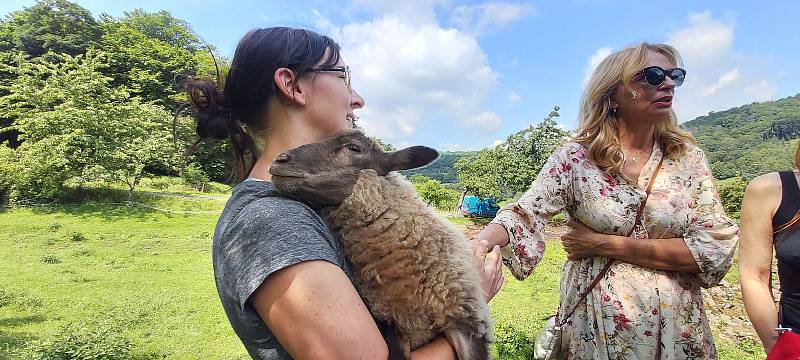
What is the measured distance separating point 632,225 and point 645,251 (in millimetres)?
186

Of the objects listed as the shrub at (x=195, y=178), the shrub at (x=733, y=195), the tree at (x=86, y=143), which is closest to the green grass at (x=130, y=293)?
the tree at (x=86, y=143)

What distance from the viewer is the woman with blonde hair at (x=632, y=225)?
8.41 ft

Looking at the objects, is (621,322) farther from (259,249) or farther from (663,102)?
(259,249)

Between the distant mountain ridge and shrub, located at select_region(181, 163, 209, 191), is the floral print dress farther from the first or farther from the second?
shrub, located at select_region(181, 163, 209, 191)

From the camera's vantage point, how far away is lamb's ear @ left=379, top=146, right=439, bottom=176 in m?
2.00

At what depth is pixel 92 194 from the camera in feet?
83.1

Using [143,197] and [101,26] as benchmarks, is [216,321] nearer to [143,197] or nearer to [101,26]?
[143,197]

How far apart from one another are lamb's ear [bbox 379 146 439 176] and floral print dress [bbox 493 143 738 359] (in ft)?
3.28

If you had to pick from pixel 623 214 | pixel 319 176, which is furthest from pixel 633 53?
pixel 319 176

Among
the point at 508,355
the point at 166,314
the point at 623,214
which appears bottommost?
the point at 166,314

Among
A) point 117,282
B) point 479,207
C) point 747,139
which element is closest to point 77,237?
point 117,282

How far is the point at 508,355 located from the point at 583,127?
5.28 m

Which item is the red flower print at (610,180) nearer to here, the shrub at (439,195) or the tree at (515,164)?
the tree at (515,164)

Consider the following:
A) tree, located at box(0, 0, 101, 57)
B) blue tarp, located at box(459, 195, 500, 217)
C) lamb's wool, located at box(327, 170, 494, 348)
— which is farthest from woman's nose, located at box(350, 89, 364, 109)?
tree, located at box(0, 0, 101, 57)
